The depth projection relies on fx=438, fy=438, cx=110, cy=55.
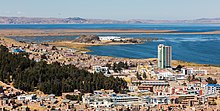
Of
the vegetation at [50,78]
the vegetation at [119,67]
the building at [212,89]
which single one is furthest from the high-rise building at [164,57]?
the building at [212,89]

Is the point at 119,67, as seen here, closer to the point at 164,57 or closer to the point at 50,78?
the point at 164,57

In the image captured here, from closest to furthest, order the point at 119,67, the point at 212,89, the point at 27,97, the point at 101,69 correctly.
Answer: the point at 27,97 < the point at 212,89 < the point at 101,69 < the point at 119,67

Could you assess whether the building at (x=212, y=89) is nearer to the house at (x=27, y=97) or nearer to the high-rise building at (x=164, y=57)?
the house at (x=27, y=97)

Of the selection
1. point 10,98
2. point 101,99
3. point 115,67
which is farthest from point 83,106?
point 115,67

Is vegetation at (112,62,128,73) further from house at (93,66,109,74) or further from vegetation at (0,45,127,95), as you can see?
vegetation at (0,45,127,95)

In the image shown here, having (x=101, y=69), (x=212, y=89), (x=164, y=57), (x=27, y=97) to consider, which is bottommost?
(x=101, y=69)

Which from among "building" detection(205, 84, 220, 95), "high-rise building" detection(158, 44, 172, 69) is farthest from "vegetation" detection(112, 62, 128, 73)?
"building" detection(205, 84, 220, 95)

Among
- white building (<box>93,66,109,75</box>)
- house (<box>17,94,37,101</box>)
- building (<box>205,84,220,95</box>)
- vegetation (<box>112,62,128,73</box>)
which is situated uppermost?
house (<box>17,94,37,101</box>)

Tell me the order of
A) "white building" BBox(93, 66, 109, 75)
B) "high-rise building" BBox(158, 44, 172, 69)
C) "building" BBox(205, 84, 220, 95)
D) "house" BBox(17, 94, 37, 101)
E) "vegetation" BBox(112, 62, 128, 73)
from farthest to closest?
"high-rise building" BBox(158, 44, 172, 69), "vegetation" BBox(112, 62, 128, 73), "white building" BBox(93, 66, 109, 75), "building" BBox(205, 84, 220, 95), "house" BBox(17, 94, 37, 101)

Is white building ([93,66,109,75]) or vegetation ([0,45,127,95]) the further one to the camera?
white building ([93,66,109,75])

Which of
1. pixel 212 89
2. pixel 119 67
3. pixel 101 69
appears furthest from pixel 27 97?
pixel 119 67
